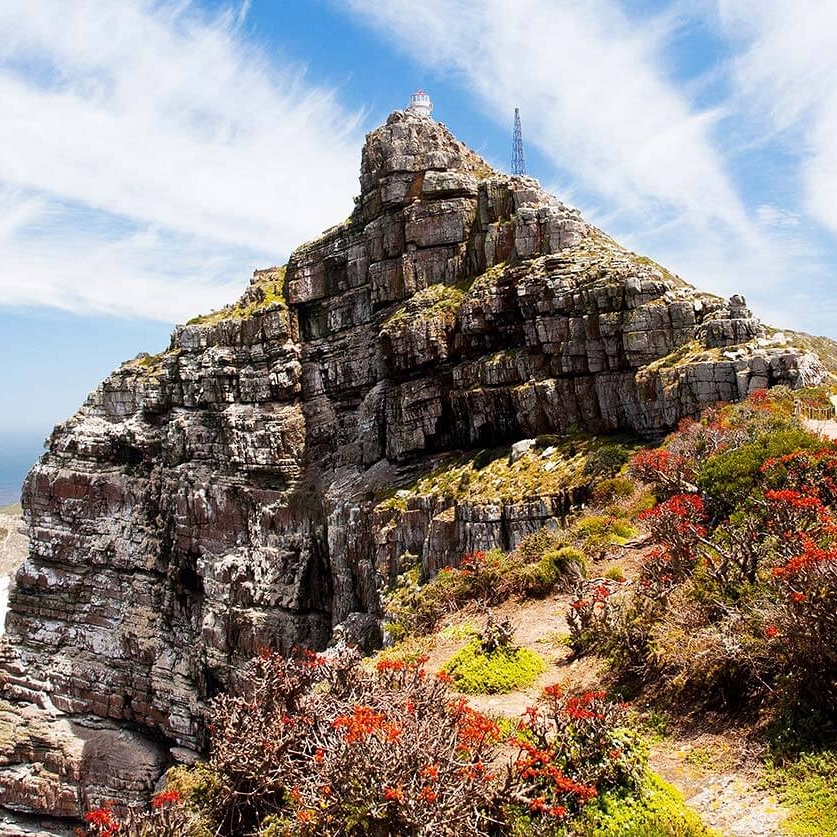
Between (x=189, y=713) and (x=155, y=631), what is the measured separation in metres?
6.66

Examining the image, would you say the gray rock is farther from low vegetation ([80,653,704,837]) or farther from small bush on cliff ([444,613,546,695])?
low vegetation ([80,653,704,837])

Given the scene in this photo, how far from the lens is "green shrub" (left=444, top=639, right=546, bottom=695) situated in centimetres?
1262

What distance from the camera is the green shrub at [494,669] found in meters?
12.6

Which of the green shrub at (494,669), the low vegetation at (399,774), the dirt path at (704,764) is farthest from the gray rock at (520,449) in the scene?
the low vegetation at (399,774)

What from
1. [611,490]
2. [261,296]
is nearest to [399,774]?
[611,490]

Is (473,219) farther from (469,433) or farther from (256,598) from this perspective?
(256,598)

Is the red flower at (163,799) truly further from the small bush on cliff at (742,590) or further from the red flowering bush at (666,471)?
the red flowering bush at (666,471)

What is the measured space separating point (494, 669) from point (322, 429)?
29278 mm

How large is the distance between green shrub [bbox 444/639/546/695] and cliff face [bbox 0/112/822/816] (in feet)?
32.4

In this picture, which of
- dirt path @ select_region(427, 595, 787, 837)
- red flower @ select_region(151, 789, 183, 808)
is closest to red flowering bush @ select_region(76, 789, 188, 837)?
red flower @ select_region(151, 789, 183, 808)

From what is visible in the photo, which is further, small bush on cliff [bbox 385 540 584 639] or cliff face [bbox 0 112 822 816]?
cliff face [bbox 0 112 822 816]

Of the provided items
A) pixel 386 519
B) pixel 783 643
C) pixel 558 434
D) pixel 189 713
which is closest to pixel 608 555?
pixel 783 643

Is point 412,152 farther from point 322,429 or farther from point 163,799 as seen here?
point 163,799

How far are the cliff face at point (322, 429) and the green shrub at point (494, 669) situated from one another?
9.88 metres
